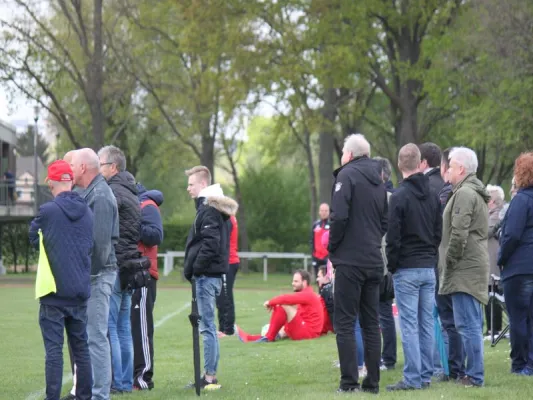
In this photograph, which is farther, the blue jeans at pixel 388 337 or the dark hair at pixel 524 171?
the blue jeans at pixel 388 337

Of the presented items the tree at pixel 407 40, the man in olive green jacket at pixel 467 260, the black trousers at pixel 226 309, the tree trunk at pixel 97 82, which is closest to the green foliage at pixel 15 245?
the tree trunk at pixel 97 82

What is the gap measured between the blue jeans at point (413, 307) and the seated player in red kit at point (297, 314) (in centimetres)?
545

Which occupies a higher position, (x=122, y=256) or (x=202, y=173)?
(x=202, y=173)

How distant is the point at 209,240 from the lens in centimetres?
1008

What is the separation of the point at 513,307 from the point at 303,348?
4222 millimetres

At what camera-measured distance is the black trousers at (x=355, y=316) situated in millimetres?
9211

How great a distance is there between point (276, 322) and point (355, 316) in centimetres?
635

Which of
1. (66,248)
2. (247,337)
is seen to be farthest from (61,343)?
(247,337)

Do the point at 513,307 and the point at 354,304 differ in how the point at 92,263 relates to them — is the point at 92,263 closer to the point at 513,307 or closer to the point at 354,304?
the point at 354,304

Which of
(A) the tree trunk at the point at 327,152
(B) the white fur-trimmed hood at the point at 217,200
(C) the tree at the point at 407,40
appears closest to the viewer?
(B) the white fur-trimmed hood at the point at 217,200

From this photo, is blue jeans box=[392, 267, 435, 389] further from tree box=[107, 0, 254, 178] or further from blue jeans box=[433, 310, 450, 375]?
tree box=[107, 0, 254, 178]

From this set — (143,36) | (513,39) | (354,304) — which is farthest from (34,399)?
(143,36)

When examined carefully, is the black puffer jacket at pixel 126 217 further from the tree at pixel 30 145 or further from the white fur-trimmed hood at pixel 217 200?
the tree at pixel 30 145

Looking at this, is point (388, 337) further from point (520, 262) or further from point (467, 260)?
point (467, 260)
